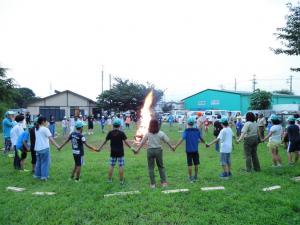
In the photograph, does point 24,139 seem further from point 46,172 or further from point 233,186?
point 233,186

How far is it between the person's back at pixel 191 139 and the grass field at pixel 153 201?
98 centimetres

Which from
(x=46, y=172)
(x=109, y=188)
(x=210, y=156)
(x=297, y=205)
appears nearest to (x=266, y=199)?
(x=297, y=205)

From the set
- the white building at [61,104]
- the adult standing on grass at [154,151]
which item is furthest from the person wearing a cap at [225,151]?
the white building at [61,104]

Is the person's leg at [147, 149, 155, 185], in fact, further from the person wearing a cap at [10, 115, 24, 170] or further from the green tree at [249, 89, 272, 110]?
the green tree at [249, 89, 272, 110]

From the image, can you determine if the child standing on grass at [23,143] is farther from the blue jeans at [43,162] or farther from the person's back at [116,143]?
the person's back at [116,143]

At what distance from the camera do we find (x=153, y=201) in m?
7.17

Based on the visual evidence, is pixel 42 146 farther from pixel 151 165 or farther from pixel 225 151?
pixel 225 151

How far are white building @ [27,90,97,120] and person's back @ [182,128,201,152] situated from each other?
166 ft

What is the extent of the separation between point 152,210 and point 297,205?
3140 mm

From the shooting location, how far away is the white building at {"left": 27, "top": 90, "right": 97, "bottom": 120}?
58.1m

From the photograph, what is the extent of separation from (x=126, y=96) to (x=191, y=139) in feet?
147

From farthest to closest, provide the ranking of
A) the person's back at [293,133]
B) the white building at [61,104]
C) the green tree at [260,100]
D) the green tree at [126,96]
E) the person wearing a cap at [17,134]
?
1. the white building at [61,104]
2. the green tree at [126,96]
3. the green tree at [260,100]
4. the person wearing a cap at [17,134]
5. the person's back at [293,133]

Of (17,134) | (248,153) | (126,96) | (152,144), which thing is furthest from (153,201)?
(126,96)

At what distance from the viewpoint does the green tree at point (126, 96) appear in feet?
176
